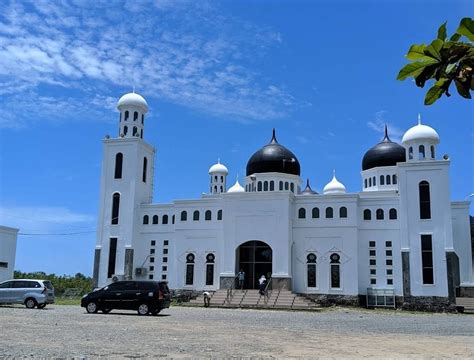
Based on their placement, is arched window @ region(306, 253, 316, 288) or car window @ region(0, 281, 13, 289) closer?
car window @ region(0, 281, 13, 289)

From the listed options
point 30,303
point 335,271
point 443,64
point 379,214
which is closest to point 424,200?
point 379,214

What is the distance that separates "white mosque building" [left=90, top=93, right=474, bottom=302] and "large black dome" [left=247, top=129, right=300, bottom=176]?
86mm

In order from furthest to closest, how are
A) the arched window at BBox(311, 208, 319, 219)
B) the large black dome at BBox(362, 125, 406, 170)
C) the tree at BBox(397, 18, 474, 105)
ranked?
1. the large black dome at BBox(362, 125, 406, 170)
2. the arched window at BBox(311, 208, 319, 219)
3. the tree at BBox(397, 18, 474, 105)

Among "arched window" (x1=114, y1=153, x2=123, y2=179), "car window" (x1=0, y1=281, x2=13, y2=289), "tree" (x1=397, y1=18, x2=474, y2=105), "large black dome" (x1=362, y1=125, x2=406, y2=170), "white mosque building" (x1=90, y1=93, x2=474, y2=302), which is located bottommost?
"car window" (x1=0, y1=281, x2=13, y2=289)

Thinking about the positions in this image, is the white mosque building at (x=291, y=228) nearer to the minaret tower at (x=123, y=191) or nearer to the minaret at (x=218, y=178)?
the minaret tower at (x=123, y=191)

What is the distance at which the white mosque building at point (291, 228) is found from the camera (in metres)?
37.1

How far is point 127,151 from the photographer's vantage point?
43.1 meters

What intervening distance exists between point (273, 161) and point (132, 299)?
21516mm

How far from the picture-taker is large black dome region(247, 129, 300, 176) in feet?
142

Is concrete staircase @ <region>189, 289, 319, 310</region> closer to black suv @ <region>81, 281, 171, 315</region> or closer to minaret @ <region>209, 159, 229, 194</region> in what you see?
black suv @ <region>81, 281, 171, 315</region>

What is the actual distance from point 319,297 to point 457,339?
23.3 m

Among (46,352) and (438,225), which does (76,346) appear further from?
(438,225)

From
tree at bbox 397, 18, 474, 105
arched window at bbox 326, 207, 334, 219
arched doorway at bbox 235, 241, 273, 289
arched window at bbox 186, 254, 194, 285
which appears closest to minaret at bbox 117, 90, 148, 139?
arched window at bbox 186, 254, 194, 285

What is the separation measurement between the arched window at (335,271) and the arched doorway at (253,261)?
14.6 ft
